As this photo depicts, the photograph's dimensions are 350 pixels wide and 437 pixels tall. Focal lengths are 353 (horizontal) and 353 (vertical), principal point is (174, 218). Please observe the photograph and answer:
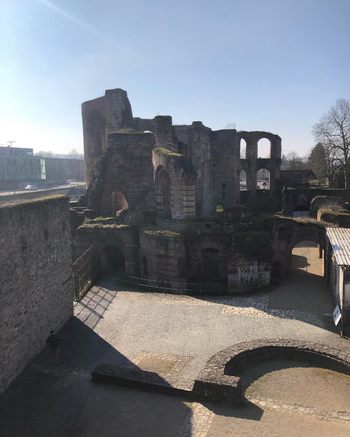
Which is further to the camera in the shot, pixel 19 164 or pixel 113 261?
pixel 19 164

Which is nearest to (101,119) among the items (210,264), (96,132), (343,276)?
(96,132)

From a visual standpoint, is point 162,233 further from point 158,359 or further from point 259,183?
point 259,183

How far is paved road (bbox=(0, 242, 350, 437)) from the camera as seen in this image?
23.8 ft

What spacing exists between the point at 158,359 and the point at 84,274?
241 inches

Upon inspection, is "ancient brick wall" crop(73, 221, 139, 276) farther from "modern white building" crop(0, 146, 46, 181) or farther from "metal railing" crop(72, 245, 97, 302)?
"modern white building" crop(0, 146, 46, 181)

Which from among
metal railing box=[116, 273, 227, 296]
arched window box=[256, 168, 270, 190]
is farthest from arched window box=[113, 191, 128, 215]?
arched window box=[256, 168, 270, 190]

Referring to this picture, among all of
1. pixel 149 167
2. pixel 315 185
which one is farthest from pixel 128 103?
pixel 315 185

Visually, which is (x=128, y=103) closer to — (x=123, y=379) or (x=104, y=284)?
(x=104, y=284)

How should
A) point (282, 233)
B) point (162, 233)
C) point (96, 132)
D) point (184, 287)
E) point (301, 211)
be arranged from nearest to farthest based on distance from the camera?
point (184, 287) < point (162, 233) < point (282, 233) < point (301, 211) < point (96, 132)

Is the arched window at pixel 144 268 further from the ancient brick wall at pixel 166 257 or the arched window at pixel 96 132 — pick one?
the arched window at pixel 96 132

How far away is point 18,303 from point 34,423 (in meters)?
2.93

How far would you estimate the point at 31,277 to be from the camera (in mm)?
9852

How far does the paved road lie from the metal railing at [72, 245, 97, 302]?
0.43 m

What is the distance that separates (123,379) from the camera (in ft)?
27.9
